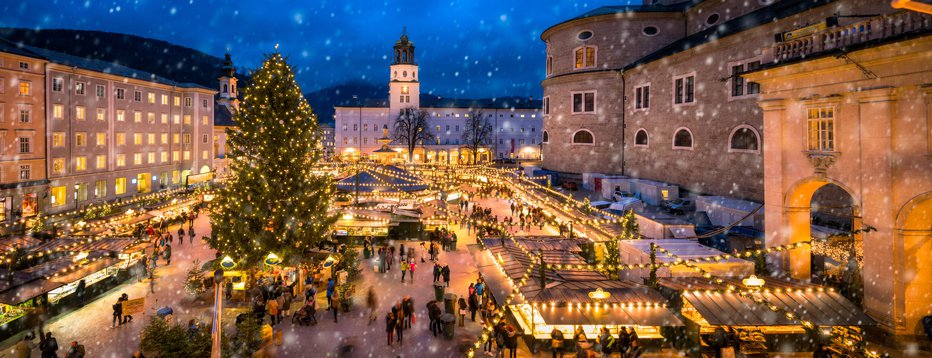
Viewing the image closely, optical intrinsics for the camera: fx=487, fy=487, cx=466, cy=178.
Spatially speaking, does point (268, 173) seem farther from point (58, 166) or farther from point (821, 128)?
point (58, 166)

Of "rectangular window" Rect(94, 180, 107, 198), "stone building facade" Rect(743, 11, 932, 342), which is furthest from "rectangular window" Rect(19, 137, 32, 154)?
"stone building facade" Rect(743, 11, 932, 342)

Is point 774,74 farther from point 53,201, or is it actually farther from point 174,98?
point 174,98

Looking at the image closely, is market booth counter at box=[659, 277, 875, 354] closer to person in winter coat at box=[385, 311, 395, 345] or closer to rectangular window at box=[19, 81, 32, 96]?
person in winter coat at box=[385, 311, 395, 345]

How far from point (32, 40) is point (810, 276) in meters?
193

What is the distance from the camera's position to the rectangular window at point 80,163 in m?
35.2

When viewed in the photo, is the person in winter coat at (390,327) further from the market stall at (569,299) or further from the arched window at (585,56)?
the arched window at (585,56)

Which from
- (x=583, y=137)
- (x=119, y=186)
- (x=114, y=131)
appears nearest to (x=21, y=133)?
(x=114, y=131)

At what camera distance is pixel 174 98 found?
46625mm

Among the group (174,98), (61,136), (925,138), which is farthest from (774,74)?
(174,98)

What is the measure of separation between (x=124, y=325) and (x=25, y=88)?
1010 inches

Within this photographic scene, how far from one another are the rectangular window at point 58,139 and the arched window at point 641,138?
40754 mm

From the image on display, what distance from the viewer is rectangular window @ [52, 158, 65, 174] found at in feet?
109

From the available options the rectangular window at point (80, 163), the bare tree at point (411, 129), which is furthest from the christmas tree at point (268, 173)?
the bare tree at point (411, 129)

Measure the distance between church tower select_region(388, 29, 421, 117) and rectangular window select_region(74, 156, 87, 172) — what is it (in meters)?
52.1
